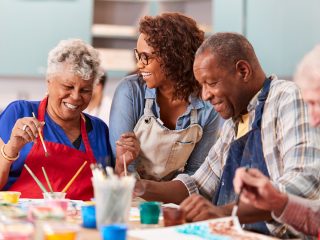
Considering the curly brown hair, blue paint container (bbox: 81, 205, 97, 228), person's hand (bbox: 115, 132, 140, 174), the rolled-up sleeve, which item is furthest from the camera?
the curly brown hair

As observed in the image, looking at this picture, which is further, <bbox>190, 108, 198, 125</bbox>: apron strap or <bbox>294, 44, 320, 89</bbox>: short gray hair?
<bbox>190, 108, 198, 125</bbox>: apron strap

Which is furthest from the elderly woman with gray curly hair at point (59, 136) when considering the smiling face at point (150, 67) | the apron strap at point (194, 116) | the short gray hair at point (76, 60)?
the apron strap at point (194, 116)

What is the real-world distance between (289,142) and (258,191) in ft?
0.99

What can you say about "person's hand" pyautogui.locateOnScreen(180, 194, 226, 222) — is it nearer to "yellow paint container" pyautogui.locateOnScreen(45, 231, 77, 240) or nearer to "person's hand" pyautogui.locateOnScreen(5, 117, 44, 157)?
"yellow paint container" pyautogui.locateOnScreen(45, 231, 77, 240)

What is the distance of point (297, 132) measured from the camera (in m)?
1.96

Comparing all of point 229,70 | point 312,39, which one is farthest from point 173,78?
point 312,39

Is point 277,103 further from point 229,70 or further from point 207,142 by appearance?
point 207,142

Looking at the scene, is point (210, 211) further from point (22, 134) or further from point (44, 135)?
point (44, 135)

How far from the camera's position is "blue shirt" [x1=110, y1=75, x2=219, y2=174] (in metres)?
2.70

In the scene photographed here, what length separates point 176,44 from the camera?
2705 millimetres

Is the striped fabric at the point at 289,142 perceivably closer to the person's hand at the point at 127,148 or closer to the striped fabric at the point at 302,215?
the striped fabric at the point at 302,215

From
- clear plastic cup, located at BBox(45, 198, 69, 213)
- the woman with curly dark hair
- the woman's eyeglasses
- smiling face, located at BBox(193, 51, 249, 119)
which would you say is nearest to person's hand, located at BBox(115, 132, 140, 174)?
the woman with curly dark hair

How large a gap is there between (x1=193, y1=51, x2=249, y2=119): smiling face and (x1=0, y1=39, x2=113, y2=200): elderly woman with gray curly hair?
683 millimetres

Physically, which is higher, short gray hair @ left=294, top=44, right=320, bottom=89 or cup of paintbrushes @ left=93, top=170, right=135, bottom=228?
short gray hair @ left=294, top=44, right=320, bottom=89
